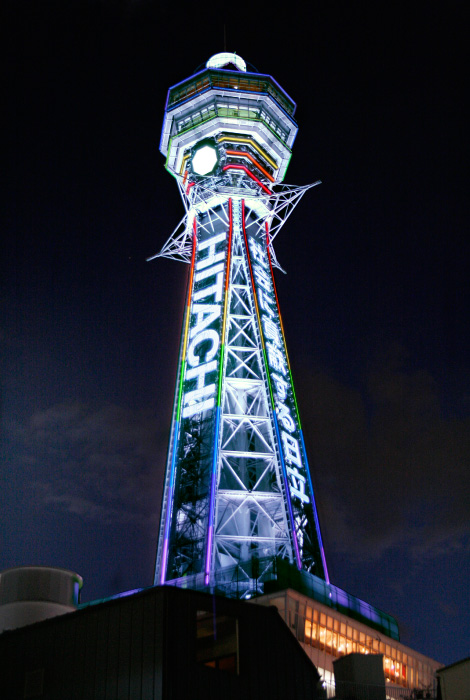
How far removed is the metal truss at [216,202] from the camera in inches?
3516

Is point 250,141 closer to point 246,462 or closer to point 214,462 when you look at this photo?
point 246,462

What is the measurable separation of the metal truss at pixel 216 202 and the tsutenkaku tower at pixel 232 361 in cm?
16

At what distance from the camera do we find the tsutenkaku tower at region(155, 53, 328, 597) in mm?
64188

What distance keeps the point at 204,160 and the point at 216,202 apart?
18.6 ft

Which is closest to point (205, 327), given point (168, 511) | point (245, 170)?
point (168, 511)

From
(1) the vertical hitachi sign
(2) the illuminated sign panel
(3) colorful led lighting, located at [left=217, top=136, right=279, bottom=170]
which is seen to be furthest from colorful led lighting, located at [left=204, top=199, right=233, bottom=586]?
(3) colorful led lighting, located at [left=217, top=136, right=279, bottom=170]

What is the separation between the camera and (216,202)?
293ft

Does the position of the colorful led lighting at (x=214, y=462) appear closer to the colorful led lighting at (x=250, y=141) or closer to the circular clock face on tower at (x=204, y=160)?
the circular clock face on tower at (x=204, y=160)

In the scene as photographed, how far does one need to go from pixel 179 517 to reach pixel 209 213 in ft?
125

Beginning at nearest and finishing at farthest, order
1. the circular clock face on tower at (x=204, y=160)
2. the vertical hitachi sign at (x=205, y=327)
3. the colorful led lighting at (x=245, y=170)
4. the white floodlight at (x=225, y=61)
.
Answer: the vertical hitachi sign at (x=205, y=327)
the colorful led lighting at (x=245, y=170)
the circular clock face on tower at (x=204, y=160)
the white floodlight at (x=225, y=61)

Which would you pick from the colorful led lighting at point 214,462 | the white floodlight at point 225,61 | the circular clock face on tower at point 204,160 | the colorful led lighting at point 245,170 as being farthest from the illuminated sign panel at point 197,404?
the white floodlight at point 225,61

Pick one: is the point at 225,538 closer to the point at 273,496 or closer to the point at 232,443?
the point at 273,496

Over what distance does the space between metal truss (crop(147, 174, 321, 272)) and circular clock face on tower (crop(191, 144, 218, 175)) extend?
1402mm

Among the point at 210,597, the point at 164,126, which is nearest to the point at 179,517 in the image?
the point at 210,597
